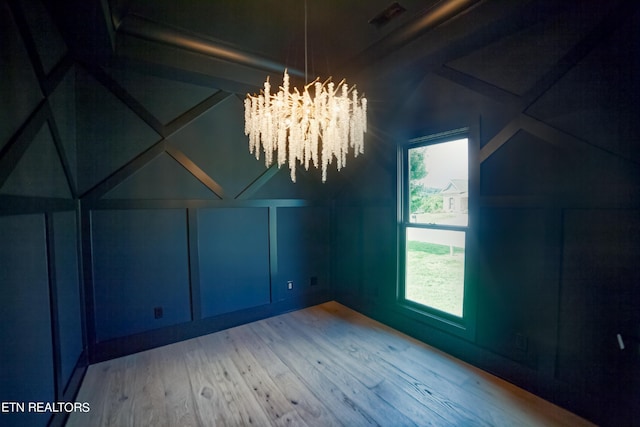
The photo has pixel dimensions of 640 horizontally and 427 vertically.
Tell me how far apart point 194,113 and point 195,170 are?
2.12ft

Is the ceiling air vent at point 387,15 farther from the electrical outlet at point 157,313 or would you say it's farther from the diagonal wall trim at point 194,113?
the electrical outlet at point 157,313

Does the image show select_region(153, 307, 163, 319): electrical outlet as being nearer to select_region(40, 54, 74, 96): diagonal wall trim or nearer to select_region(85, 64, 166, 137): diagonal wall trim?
select_region(85, 64, 166, 137): diagonal wall trim

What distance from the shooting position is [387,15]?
2.20 meters

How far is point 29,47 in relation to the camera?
153 cm

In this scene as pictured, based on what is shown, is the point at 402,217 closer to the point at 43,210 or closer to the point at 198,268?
the point at 198,268

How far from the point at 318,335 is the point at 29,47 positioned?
332cm

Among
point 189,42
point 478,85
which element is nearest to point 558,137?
point 478,85

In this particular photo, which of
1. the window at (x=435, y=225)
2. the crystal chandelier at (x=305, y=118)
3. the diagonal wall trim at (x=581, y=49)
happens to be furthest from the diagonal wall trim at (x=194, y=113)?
the diagonal wall trim at (x=581, y=49)

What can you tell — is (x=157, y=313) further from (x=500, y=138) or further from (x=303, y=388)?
(x=500, y=138)

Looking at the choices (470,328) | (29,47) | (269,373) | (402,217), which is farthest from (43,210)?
(470,328)

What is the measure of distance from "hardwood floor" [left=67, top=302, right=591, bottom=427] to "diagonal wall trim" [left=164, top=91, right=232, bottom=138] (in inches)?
94.2

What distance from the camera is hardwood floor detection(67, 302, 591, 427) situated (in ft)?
6.26

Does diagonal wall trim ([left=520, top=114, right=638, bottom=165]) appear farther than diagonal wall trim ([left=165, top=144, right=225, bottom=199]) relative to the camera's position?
No

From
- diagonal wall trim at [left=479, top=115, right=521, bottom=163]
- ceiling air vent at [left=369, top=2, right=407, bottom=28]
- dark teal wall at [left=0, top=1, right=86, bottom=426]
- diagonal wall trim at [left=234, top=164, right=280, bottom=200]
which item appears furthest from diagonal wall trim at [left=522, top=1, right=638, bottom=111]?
dark teal wall at [left=0, top=1, right=86, bottom=426]
